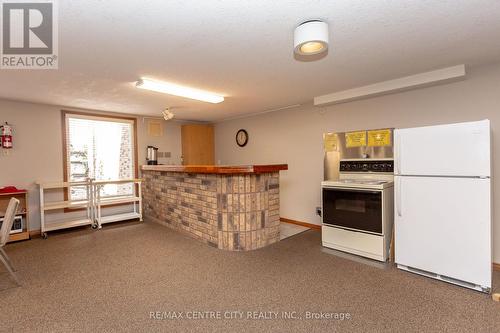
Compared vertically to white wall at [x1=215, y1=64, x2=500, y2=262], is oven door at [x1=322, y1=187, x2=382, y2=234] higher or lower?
lower

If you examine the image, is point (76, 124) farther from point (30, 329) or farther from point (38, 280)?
point (30, 329)

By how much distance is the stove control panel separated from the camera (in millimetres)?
3458

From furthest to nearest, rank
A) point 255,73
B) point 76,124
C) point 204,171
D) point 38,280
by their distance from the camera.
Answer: point 76,124
point 204,171
point 255,73
point 38,280

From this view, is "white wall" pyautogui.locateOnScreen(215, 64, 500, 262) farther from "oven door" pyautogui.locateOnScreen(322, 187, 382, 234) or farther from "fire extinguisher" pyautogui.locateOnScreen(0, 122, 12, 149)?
"fire extinguisher" pyautogui.locateOnScreen(0, 122, 12, 149)

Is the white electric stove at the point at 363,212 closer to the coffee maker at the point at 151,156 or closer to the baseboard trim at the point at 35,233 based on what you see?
the coffee maker at the point at 151,156

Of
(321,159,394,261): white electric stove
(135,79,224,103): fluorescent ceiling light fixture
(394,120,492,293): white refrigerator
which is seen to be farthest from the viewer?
(135,79,224,103): fluorescent ceiling light fixture

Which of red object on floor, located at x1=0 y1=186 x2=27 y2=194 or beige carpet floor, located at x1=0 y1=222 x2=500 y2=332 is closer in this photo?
beige carpet floor, located at x1=0 y1=222 x2=500 y2=332

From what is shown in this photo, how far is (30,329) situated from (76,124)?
12.6 ft

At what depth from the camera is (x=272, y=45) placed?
221 centimetres

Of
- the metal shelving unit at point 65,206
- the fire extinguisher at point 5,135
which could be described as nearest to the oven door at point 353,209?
the metal shelving unit at point 65,206

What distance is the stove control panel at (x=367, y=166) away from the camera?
3458 mm

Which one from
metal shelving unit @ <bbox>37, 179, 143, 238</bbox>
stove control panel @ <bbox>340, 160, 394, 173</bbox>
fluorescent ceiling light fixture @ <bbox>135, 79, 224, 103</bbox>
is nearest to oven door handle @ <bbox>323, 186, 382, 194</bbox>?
stove control panel @ <bbox>340, 160, 394, 173</bbox>

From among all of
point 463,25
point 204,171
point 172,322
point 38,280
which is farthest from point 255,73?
point 38,280

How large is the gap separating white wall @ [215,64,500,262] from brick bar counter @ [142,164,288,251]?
1028mm
